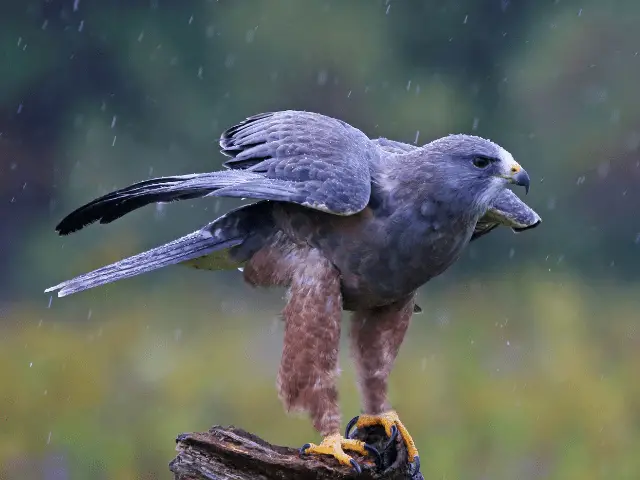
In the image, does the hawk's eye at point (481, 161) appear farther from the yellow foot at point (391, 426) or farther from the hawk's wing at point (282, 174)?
the yellow foot at point (391, 426)

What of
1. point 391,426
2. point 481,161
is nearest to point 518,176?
point 481,161

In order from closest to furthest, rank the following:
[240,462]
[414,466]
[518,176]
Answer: [518,176] < [240,462] < [414,466]

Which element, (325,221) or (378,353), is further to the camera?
(378,353)

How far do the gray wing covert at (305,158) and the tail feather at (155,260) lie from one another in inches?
6.6

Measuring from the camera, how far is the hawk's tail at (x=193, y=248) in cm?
195

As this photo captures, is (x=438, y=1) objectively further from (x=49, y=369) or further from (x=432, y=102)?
(x=49, y=369)

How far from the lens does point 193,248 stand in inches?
78.3

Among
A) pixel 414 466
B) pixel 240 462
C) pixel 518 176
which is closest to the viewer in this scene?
pixel 518 176

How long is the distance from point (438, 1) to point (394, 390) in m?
1.79

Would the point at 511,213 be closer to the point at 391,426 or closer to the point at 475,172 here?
the point at 475,172

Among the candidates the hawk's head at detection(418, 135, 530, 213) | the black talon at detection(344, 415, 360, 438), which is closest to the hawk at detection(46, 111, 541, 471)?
the hawk's head at detection(418, 135, 530, 213)

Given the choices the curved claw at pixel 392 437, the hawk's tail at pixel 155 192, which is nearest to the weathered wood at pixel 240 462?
the curved claw at pixel 392 437

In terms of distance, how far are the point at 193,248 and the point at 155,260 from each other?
86mm

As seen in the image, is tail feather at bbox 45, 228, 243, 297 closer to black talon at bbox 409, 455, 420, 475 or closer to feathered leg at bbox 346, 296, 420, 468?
feathered leg at bbox 346, 296, 420, 468
